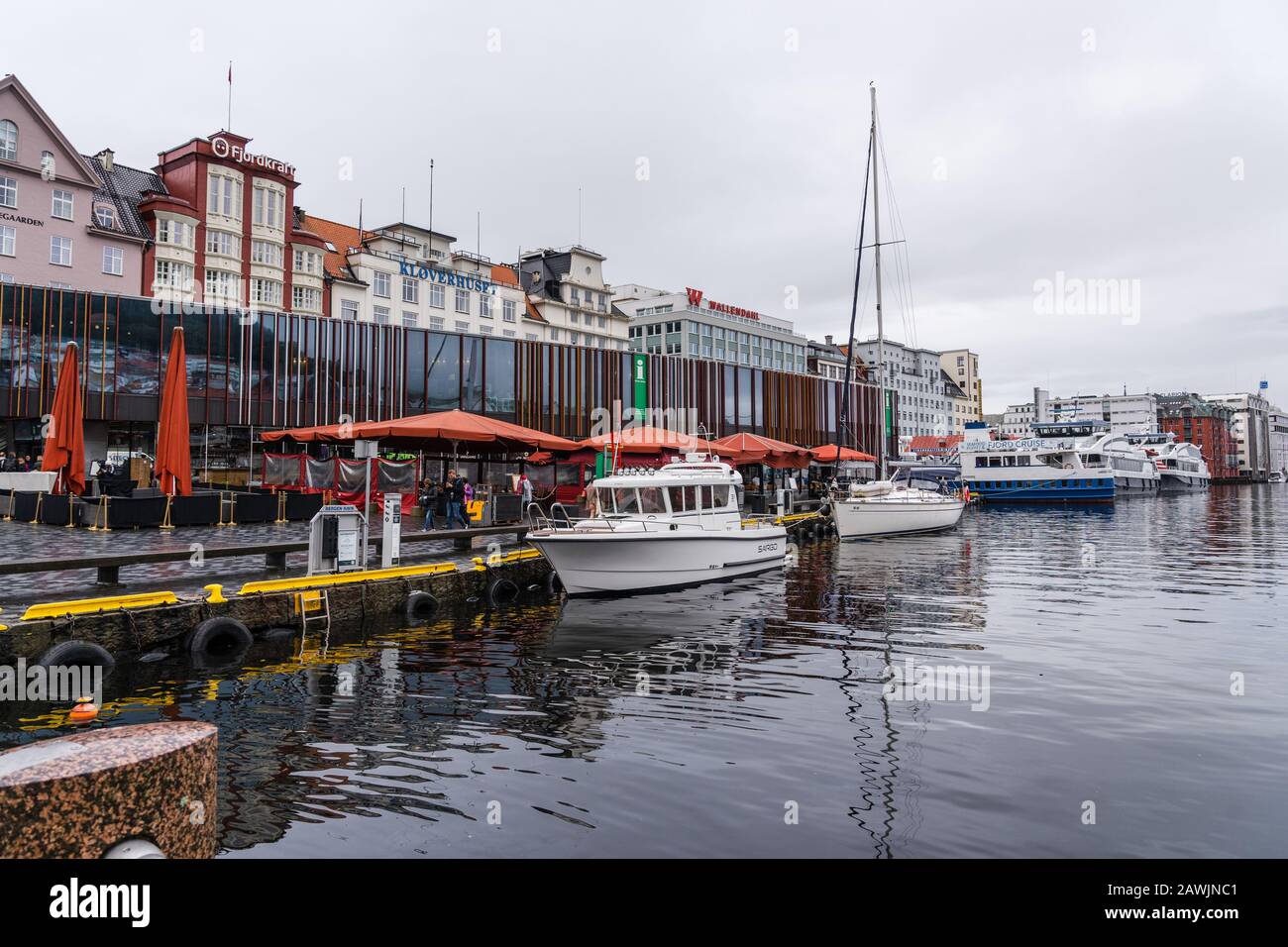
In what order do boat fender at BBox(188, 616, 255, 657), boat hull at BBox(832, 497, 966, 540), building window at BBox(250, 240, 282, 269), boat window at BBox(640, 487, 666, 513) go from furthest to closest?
1. building window at BBox(250, 240, 282, 269)
2. boat hull at BBox(832, 497, 966, 540)
3. boat window at BBox(640, 487, 666, 513)
4. boat fender at BBox(188, 616, 255, 657)

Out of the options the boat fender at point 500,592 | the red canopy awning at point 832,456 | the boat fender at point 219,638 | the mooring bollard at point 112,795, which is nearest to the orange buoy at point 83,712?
the boat fender at point 219,638

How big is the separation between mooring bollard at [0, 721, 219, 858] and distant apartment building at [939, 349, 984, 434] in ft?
595

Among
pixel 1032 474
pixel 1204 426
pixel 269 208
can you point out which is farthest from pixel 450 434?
pixel 1204 426

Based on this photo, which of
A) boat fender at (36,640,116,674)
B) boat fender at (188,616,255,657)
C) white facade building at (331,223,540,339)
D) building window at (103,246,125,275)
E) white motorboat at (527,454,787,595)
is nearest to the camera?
boat fender at (36,640,116,674)

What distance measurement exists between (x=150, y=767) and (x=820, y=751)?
6.25m

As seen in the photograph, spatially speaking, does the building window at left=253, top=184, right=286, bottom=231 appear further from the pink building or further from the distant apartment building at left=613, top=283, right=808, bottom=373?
the distant apartment building at left=613, top=283, right=808, bottom=373

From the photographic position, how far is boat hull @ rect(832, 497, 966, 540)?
116 ft

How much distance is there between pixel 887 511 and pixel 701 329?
222 feet

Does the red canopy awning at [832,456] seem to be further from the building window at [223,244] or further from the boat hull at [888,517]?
the building window at [223,244]

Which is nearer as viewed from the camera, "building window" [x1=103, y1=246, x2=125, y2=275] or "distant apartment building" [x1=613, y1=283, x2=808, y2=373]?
"building window" [x1=103, y1=246, x2=125, y2=275]

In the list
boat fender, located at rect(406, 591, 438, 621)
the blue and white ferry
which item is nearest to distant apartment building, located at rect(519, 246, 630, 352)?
the blue and white ferry

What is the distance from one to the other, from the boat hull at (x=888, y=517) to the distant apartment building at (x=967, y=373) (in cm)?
14339

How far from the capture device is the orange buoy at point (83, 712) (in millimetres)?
9125

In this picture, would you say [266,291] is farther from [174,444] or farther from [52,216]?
[174,444]
